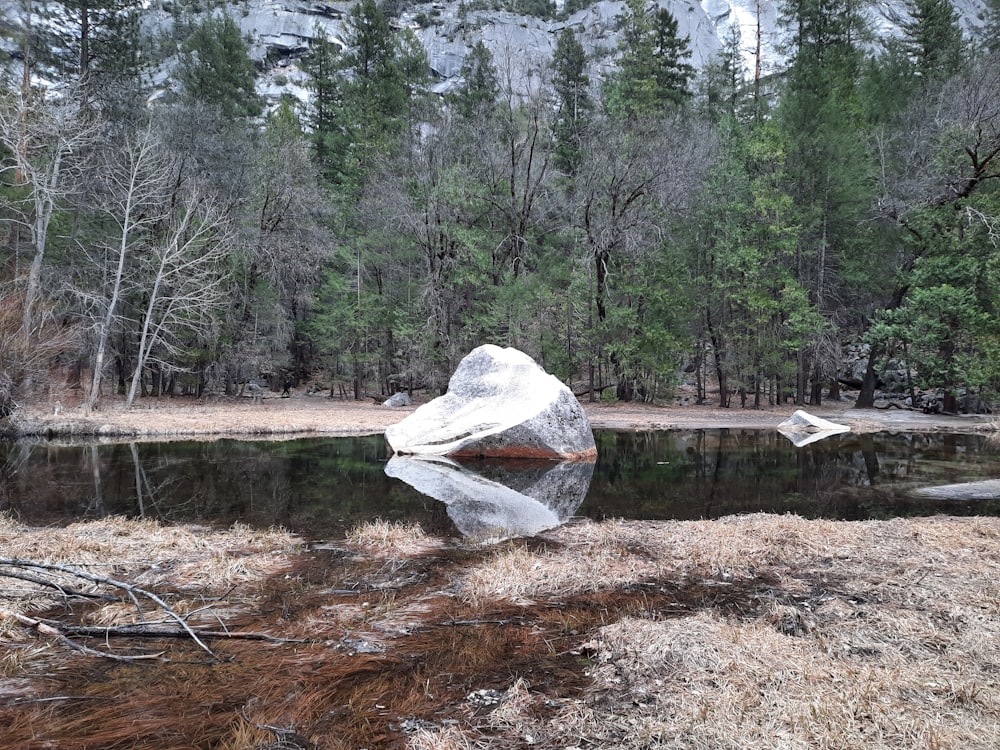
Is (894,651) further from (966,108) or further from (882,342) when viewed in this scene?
(966,108)

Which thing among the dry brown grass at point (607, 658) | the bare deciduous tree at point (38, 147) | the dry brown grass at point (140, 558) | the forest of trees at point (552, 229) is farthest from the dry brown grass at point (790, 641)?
the forest of trees at point (552, 229)

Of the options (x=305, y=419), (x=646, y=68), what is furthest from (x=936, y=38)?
(x=305, y=419)

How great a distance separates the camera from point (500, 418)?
546 inches

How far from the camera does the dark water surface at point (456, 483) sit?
8.39 metres

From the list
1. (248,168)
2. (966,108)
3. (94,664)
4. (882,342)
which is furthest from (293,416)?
(966,108)

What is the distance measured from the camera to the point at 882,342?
21.9 m

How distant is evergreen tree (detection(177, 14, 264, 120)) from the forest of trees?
0.72 metres

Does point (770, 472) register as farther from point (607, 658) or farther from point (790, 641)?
point (607, 658)

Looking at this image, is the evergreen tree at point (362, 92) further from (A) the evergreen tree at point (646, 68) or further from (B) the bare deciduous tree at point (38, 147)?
(B) the bare deciduous tree at point (38, 147)

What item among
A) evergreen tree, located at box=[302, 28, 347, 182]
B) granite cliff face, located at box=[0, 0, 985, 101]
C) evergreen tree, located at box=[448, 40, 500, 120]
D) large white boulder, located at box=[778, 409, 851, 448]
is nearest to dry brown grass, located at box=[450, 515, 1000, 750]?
large white boulder, located at box=[778, 409, 851, 448]

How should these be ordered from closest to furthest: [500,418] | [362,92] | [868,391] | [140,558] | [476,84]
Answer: [140,558] < [500,418] < [868,391] < [362,92] < [476,84]

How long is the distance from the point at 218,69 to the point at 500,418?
2924 cm

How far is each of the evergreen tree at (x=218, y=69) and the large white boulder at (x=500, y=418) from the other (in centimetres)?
2398

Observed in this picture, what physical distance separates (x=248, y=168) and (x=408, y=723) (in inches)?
1061
